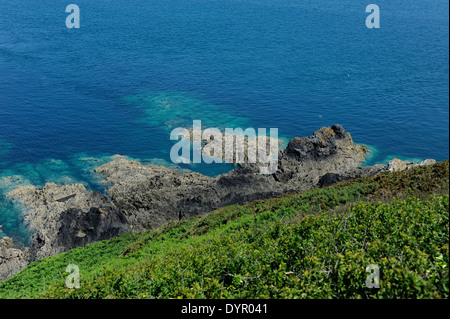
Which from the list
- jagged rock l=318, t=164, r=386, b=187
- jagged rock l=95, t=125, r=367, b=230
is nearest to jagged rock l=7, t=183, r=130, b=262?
jagged rock l=95, t=125, r=367, b=230

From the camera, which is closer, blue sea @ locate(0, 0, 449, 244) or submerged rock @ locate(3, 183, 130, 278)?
submerged rock @ locate(3, 183, 130, 278)

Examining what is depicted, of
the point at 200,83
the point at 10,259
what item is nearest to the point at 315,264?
the point at 10,259

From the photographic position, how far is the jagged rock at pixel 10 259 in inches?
1345

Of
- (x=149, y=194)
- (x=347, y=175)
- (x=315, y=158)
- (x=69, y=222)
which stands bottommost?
(x=69, y=222)

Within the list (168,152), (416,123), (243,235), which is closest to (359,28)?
(416,123)

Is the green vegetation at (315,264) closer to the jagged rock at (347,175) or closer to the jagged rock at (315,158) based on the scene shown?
the jagged rock at (347,175)

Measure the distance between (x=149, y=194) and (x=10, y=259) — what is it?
1356 centimetres

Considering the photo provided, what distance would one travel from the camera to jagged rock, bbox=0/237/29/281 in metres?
34.2

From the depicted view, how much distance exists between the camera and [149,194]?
41.8 m

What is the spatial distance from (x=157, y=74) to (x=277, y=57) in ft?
94.2

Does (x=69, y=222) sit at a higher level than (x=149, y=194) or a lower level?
lower

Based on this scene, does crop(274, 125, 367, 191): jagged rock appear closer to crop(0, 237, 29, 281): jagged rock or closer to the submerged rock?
the submerged rock

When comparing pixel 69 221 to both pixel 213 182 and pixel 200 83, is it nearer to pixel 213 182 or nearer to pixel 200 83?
pixel 213 182

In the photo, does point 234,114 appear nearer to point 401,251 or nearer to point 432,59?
point 432,59
